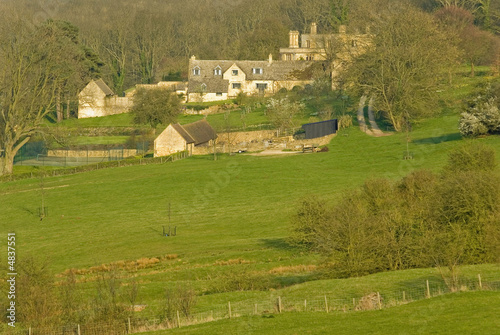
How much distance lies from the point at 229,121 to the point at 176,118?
9.47m

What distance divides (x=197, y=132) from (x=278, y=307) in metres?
60.5

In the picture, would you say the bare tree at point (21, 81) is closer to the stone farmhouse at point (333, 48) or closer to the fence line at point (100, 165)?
the fence line at point (100, 165)

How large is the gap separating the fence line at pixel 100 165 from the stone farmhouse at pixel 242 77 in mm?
36436

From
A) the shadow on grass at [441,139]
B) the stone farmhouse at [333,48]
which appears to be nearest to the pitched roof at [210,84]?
the stone farmhouse at [333,48]

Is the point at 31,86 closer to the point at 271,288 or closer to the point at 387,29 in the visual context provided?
the point at 387,29

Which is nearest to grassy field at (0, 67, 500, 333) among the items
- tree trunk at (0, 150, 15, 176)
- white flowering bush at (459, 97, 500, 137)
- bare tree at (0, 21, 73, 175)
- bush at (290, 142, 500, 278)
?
white flowering bush at (459, 97, 500, 137)

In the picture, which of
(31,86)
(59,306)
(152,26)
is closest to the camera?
(59,306)

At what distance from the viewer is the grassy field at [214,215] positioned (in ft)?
112

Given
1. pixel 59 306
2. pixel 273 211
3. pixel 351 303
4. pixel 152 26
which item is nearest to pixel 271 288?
pixel 351 303

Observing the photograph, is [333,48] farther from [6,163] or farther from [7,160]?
[6,163]

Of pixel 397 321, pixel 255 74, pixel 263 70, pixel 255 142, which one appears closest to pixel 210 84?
pixel 255 74

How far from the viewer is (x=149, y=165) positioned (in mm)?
76375

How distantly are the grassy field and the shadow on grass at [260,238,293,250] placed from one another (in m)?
0.06

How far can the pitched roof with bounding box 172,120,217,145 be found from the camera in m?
82.6
